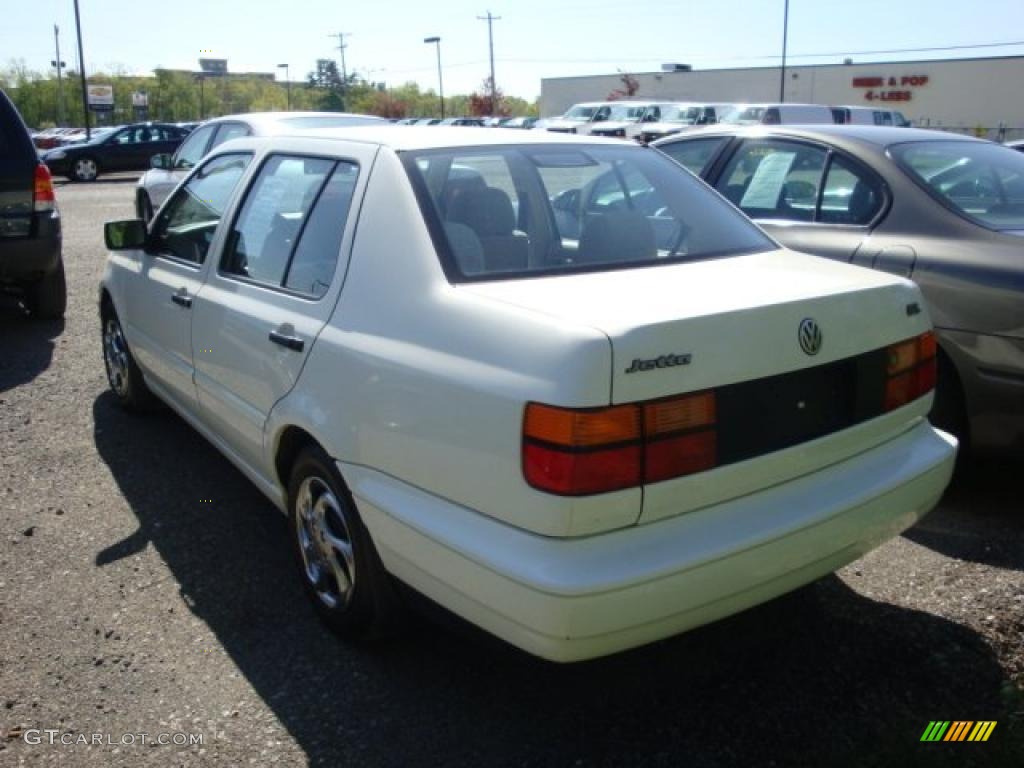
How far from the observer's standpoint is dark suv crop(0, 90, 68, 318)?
7637 millimetres

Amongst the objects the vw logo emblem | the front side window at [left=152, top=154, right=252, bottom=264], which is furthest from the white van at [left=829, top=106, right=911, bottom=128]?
the vw logo emblem

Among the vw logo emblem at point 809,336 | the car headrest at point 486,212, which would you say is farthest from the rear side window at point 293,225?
the vw logo emblem at point 809,336

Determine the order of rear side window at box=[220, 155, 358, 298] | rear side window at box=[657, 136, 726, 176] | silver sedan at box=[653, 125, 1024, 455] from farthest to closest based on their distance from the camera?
rear side window at box=[657, 136, 726, 176] → silver sedan at box=[653, 125, 1024, 455] → rear side window at box=[220, 155, 358, 298]

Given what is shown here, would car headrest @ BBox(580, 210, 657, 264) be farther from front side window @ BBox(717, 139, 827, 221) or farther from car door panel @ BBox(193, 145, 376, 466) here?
front side window @ BBox(717, 139, 827, 221)

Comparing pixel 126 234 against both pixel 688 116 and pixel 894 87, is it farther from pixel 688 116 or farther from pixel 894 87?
pixel 894 87

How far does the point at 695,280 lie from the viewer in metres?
2.91

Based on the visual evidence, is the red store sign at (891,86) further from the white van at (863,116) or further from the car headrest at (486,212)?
the car headrest at (486,212)

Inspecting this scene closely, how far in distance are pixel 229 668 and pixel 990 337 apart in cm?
319

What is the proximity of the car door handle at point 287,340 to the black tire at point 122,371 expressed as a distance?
235 centimetres

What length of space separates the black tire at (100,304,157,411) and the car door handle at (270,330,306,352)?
2.35 meters

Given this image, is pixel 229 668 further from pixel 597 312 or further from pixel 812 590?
pixel 812 590

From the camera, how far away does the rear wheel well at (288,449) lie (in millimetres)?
3309

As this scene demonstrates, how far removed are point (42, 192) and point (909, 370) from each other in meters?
7.12

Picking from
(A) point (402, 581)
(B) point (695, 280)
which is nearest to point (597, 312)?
(B) point (695, 280)
